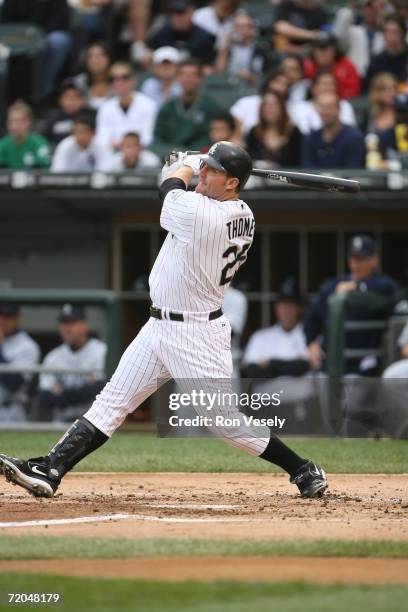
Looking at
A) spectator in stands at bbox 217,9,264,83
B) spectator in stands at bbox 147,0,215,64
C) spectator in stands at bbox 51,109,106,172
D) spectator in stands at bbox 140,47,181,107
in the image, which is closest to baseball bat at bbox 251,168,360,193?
spectator in stands at bbox 51,109,106,172

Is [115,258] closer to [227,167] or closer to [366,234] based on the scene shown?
[366,234]

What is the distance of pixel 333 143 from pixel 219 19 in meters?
3.10

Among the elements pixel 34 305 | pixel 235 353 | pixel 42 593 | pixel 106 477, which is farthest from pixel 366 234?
pixel 42 593

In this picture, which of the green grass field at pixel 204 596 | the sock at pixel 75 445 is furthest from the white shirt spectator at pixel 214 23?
the green grass field at pixel 204 596

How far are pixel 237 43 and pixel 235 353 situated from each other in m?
3.68

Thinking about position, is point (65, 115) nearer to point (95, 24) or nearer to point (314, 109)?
point (95, 24)

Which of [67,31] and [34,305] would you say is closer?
[34,305]

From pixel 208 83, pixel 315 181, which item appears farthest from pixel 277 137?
pixel 315 181

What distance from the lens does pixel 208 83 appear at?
13.5 m

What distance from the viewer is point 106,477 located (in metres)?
7.55

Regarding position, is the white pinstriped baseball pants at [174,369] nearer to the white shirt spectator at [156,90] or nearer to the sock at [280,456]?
the sock at [280,456]

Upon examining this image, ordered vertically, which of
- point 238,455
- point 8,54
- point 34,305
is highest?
point 8,54

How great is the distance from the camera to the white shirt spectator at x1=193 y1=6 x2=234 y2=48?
45.6ft

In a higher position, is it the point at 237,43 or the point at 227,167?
the point at 237,43
